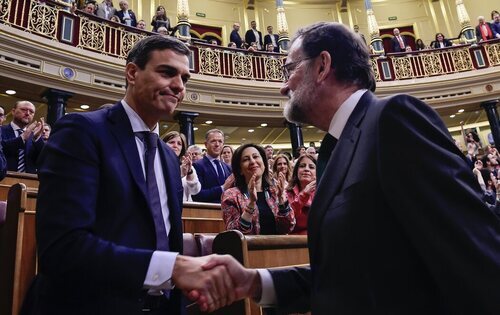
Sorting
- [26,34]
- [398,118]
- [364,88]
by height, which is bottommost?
[398,118]

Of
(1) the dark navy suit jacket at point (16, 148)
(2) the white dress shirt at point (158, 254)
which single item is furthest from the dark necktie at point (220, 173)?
(2) the white dress shirt at point (158, 254)

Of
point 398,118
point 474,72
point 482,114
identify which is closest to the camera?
point 398,118

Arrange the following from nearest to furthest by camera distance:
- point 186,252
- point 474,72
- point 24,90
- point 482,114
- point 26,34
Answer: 1. point 186,252
2. point 26,34
3. point 24,90
4. point 474,72
5. point 482,114

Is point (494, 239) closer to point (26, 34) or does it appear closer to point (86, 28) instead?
point (26, 34)

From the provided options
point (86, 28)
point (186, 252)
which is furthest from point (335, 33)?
point (86, 28)

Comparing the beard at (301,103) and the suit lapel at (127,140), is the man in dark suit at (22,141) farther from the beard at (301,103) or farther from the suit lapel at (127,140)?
the beard at (301,103)

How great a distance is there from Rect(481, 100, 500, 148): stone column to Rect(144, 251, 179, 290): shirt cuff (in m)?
9.71

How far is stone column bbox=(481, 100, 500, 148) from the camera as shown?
361 inches

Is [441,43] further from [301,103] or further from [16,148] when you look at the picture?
[301,103]

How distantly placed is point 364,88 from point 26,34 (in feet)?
20.9

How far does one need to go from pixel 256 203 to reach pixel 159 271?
57.9 inches

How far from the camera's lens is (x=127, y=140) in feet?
4.05

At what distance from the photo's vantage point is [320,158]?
1.16m

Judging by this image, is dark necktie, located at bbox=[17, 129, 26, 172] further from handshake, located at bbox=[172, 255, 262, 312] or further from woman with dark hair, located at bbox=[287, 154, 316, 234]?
handshake, located at bbox=[172, 255, 262, 312]
